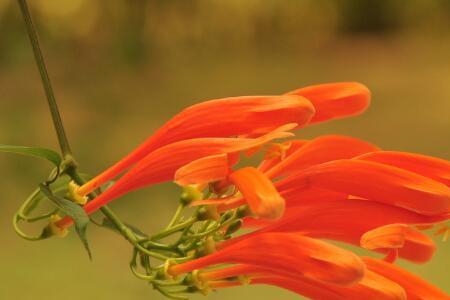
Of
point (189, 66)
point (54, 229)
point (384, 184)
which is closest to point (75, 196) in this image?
point (54, 229)

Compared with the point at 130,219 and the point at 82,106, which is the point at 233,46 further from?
the point at 130,219

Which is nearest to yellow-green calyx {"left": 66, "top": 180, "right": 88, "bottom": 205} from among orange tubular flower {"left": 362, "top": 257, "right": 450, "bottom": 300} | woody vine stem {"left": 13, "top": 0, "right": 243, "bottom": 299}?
woody vine stem {"left": 13, "top": 0, "right": 243, "bottom": 299}

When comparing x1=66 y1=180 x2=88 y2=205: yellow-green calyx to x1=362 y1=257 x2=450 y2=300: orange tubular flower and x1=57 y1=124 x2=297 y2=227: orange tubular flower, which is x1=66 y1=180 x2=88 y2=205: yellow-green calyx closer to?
x1=57 y1=124 x2=297 y2=227: orange tubular flower

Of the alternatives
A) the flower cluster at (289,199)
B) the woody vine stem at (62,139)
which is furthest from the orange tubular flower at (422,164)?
the woody vine stem at (62,139)

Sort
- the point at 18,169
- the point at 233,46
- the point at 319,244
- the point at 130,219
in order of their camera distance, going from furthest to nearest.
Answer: the point at 233,46, the point at 18,169, the point at 130,219, the point at 319,244

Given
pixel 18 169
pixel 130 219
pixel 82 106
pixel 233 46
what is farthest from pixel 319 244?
pixel 233 46

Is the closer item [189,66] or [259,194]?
[259,194]

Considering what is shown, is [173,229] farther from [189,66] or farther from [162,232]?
[189,66]
